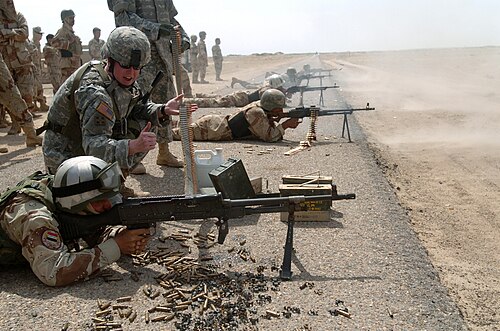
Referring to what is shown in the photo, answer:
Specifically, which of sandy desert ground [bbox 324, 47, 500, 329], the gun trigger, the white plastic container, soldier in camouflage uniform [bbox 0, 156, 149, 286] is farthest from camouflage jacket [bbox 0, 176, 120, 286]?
sandy desert ground [bbox 324, 47, 500, 329]

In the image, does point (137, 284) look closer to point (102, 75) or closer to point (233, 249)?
point (233, 249)

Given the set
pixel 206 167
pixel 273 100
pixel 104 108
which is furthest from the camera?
pixel 273 100

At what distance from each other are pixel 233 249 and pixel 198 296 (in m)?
0.88

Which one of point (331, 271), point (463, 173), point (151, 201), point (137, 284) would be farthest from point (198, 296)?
point (463, 173)

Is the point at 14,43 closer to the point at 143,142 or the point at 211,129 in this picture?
the point at 211,129

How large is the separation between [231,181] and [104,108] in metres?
1.29

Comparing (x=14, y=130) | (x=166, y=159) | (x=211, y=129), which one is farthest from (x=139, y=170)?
(x=14, y=130)

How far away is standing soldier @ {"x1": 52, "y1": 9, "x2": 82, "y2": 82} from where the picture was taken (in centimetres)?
1298

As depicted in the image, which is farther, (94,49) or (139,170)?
(94,49)

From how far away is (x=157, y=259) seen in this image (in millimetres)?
3951

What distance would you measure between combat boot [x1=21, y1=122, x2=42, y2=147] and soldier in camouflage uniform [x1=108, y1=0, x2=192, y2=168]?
10.6ft

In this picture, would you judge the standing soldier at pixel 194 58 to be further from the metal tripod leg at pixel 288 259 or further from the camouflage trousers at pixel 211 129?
the metal tripod leg at pixel 288 259

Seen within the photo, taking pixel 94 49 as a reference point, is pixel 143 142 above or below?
below

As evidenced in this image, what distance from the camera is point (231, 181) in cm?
443
